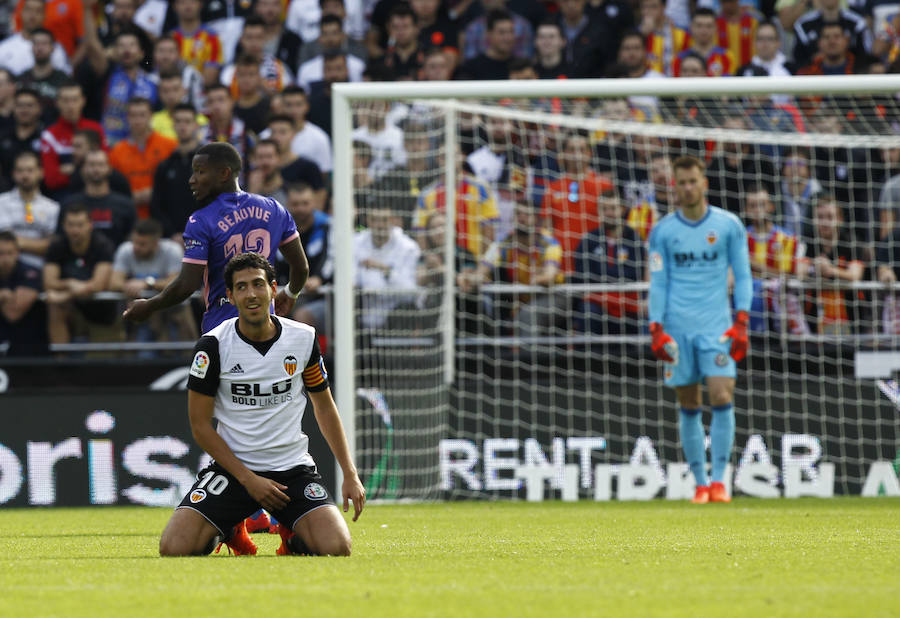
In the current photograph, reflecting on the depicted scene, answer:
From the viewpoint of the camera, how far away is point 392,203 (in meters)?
11.6

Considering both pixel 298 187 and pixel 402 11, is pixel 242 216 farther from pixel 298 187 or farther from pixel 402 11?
pixel 402 11

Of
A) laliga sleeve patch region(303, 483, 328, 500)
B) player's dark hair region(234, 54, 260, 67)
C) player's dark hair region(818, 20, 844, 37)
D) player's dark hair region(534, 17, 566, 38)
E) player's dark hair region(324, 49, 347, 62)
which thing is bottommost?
laliga sleeve patch region(303, 483, 328, 500)

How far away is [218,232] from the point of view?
7301 mm

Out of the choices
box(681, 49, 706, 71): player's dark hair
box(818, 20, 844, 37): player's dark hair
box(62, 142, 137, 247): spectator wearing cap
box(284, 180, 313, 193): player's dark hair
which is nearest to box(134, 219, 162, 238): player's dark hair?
box(62, 142, 137, 247): spectator wearing cap

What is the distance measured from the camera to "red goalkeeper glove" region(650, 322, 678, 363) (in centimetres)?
976

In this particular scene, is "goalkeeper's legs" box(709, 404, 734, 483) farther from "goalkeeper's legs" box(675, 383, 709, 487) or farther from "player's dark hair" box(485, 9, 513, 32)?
"player's dark hair" box(485, 9, 513, 32)

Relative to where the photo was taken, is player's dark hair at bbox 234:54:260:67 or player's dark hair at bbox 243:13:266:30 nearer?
player's dark hair at bbox 234:54:260:67

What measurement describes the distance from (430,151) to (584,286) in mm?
1677

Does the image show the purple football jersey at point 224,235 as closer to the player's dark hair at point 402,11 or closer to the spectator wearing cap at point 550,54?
the spectator wearing cap at point 550,54

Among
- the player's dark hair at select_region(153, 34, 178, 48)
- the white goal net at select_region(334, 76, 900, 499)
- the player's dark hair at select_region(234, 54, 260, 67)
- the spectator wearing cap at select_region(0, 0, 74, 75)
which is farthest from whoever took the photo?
the spectator wearing cap at select_region(0, 0, 74, 75)

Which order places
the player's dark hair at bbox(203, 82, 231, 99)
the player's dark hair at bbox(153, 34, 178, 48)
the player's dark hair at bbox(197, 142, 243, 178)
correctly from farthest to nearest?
the player's dark hair at bbox(153, 34, 178, 48)
the player's dark hair at bbox(203, 82, 231, 99)
the player's dark hair at bbox(197, 142, 243, 178)

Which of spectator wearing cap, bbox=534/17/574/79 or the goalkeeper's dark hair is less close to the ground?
the goalkeeper's dark hair

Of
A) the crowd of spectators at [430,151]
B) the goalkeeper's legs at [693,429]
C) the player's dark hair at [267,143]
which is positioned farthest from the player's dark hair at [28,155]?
the goalkeeper's legs at [693,429]

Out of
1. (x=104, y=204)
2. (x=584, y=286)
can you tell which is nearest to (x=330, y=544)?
(x=584, y=286)
